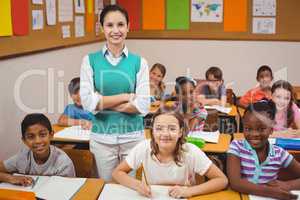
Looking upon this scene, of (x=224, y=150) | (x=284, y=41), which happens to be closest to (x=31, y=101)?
(x=224, y=150)

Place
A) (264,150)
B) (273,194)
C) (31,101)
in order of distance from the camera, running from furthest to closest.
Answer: (31,101), (264,150), (273,194)

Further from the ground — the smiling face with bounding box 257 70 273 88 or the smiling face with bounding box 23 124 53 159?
the smiling face with bounding box 257 70 273 88

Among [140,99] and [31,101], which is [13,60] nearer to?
[31,101]

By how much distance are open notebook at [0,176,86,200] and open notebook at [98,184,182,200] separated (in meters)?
0.15

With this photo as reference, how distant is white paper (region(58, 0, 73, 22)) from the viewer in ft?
12.6

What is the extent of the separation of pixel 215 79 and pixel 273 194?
350 cm

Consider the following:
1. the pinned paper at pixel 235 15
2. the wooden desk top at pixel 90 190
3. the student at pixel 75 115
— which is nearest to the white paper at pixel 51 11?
the student at pixel 75 115

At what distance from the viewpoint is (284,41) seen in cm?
579

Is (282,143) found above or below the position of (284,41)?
below

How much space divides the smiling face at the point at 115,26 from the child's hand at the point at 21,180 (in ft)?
2.83

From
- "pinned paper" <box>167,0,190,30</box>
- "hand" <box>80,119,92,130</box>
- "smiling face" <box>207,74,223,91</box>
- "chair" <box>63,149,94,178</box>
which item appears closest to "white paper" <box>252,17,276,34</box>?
"pinned paper" <box>167,0,190,30</box>

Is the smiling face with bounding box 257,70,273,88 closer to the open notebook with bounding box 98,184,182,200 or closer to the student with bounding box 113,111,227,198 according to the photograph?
the student with bounding box 113,111,227,198

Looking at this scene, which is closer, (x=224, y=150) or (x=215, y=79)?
(x=224, y=150)

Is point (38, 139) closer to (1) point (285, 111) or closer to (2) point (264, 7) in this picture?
(1) point (285, 111)
